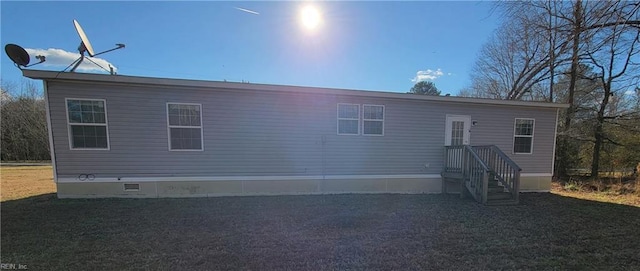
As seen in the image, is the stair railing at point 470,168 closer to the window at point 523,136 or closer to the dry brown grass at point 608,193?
the window at point 523,136

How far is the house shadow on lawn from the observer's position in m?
3.05

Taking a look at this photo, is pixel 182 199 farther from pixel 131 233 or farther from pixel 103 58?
pixel 103 58

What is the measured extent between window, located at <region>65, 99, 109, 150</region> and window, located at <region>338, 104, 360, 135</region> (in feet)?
18.0

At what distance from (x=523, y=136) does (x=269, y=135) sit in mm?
7796

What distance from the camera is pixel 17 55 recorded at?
4.91 metres

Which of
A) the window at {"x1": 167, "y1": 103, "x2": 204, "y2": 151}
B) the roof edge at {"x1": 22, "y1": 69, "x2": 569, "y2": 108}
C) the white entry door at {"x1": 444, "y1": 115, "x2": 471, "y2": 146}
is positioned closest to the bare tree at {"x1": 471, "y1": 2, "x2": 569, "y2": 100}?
the white entry door at {"x1": 444, "y1": 115, "x2": 471, "y2": 146}

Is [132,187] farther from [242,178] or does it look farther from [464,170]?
[464,170]

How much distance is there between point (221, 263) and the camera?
2.93 metres

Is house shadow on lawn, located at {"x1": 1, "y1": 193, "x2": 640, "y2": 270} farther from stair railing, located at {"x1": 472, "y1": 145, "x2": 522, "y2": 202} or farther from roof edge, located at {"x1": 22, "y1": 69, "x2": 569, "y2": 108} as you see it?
roof edge, located at {"x1": 22, "y1": 69, "x2": 569, "y2": 108}

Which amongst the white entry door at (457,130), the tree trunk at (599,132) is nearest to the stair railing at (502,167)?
the white entry door at (457,130)

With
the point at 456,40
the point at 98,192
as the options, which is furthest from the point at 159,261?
the point at 456,40

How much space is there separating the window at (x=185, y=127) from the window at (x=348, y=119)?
352 cm

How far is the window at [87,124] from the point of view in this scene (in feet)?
18.0

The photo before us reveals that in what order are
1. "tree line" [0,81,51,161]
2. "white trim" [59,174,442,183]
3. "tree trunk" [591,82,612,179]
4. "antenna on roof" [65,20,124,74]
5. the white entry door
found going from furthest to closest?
1. "tree line" [0,81,51,161]
2. "tree trunk" [591,82,612,179]
3. the white entry door
4. "white trim" [59,174,442,183]
5. "antenna on roof" [65,20,124,74]
